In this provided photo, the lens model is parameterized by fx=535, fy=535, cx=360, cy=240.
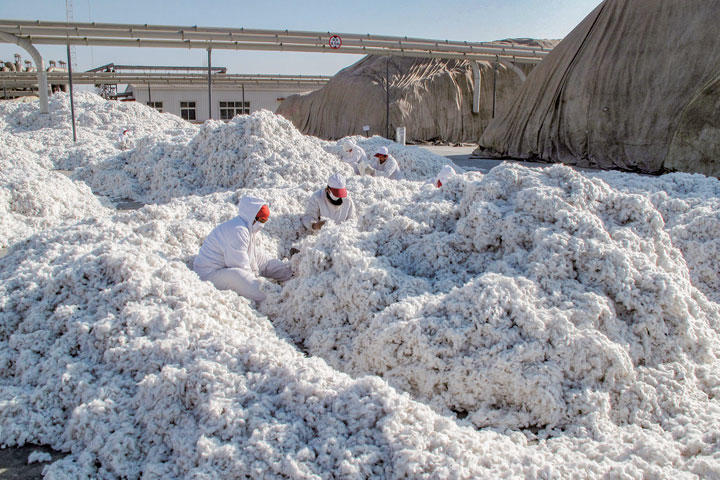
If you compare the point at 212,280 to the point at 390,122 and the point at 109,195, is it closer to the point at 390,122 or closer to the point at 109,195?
the point at 109,195

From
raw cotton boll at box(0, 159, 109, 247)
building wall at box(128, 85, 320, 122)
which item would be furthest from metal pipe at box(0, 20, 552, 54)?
building wall at box(128, 85, 320, 122)

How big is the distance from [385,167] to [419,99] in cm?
1135

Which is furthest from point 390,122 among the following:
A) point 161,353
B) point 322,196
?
point 161,353

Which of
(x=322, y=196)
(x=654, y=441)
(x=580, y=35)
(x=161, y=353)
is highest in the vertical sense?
(x=580, y=35)

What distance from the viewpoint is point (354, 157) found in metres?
8.78

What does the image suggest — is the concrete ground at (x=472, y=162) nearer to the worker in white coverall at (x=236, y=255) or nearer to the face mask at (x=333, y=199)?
the face mask at (x=333, y=199)

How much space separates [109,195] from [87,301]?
5.49 m

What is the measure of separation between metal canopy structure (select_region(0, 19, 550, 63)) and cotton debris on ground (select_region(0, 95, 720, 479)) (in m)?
8.89

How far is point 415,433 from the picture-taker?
205 cm

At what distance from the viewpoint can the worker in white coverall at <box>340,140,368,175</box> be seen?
862cm

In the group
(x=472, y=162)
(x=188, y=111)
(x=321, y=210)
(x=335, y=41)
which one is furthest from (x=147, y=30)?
(x=188, y=111)

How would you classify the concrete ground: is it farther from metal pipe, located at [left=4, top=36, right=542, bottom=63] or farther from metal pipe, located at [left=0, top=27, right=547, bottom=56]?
metal pipe, located at [left=0, top=27, right=547, bottom=56]

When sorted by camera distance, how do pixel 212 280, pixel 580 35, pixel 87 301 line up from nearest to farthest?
pixel 87 301 < pixel 212 280 < pixel 580 35

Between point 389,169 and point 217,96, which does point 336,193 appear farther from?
point 217,96
